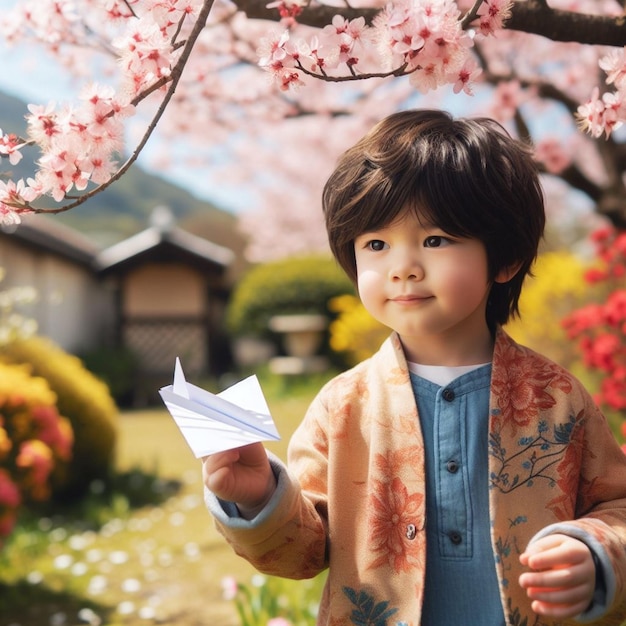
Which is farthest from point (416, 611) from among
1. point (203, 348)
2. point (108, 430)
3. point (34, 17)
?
point (203, 348)

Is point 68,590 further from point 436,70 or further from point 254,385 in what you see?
point 436,70

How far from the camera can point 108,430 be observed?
19.9ft

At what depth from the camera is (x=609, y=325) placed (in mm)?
4398

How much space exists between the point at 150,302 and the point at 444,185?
13508mm

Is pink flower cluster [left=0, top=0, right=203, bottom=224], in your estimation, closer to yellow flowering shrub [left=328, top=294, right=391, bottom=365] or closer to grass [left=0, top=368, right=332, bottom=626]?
grass [left=0, top=368, right=332, bottom=626]

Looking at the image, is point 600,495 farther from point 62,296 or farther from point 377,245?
point 62,296

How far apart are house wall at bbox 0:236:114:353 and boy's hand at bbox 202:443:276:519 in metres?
9.96

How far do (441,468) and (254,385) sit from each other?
361mm

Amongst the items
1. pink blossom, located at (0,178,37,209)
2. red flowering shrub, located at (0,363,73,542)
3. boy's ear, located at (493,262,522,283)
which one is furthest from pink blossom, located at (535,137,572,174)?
red flowering shrub, located at (0,363,73,542)

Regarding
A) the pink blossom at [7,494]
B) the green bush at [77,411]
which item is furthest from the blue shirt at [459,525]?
the green bush at [77,411]

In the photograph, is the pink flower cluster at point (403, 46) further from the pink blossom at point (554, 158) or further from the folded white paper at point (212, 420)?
the pink blossom at point (554, 158)

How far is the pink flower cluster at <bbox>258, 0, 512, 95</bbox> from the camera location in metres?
1.32

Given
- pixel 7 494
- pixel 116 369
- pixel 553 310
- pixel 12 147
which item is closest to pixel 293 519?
pixel 12 147

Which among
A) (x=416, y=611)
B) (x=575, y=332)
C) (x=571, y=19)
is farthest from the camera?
(x=575, y=332)
